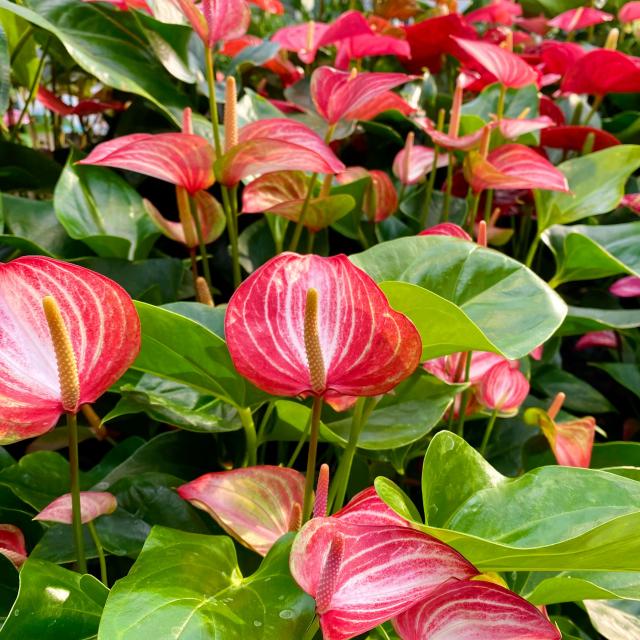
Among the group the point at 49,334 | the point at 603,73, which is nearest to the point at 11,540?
the point at 49,334

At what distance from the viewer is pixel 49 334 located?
1.27 feet

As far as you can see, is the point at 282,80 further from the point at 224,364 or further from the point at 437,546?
the point at 437,546

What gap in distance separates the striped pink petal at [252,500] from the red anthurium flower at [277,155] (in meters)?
0.22

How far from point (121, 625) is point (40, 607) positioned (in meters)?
0.07

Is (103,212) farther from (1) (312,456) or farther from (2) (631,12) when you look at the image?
(2) (631,12)

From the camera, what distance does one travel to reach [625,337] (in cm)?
97

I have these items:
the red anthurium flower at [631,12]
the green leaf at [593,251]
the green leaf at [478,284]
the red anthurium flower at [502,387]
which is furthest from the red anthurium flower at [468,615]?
the red anthurium flower at [631,12]

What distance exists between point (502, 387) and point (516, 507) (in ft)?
0.71

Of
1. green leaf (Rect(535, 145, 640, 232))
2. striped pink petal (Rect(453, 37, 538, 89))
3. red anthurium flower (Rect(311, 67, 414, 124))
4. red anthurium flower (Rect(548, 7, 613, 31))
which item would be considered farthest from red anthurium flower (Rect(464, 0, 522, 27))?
red anthurium flower (Rect(311, 67, 414, 124))

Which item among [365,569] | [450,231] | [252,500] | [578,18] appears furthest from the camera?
[578,18]

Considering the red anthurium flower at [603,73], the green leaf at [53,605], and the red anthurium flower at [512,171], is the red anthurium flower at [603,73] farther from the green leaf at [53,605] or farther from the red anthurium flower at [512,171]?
the green leaf at [53,605]

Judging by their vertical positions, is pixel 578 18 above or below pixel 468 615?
above

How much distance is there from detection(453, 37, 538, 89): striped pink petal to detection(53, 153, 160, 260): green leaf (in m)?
0.40

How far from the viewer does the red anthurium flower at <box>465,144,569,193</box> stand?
66 centimetres
